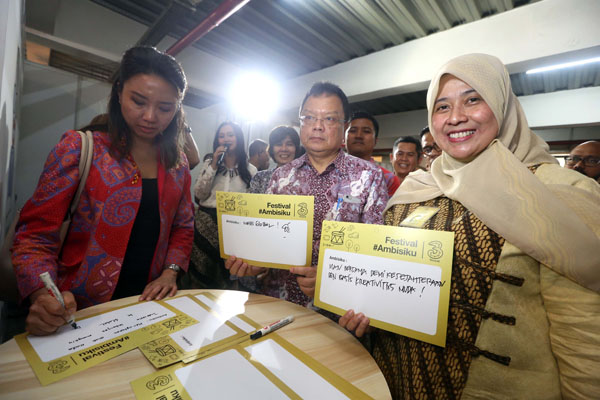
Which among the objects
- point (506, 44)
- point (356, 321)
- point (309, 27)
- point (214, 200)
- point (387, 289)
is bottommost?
point (356, 321)

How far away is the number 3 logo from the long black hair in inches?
48.1

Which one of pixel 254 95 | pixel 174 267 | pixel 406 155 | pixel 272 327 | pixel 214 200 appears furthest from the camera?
pixel 254 95

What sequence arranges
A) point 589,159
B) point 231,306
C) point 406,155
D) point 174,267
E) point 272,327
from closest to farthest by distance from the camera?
1. point 272,327
2. point 231,306
3. point 174,267
4. point 406,155
5. point 589,159

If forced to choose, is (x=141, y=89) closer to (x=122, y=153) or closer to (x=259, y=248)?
(x=122, y=153)

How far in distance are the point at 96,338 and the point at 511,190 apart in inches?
52.6

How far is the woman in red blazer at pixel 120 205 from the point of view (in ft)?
3.21

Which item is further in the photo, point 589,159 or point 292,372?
point 589,159

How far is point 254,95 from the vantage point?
5.98 m

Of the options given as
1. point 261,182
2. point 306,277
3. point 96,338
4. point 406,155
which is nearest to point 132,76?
point 261,182

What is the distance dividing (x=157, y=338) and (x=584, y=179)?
1.36 m

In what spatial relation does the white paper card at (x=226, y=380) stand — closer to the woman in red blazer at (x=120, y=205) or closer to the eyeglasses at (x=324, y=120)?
the woman in red blazer at (x=120, y=205)

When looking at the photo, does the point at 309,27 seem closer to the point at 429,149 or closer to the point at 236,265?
the point at 429,149

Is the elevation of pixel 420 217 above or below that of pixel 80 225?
above

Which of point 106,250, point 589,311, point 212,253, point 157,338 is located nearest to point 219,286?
point 212,253
